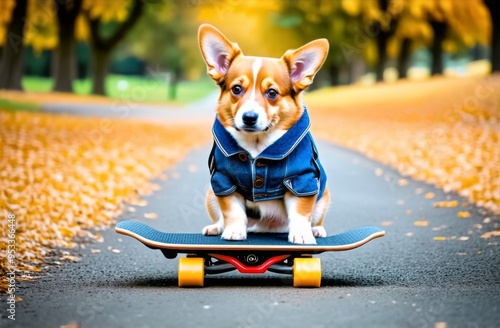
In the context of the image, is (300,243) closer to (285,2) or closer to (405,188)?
(405,188)

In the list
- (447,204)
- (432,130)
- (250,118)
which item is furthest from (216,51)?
(432,130)

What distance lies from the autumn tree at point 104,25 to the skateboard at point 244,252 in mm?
27547

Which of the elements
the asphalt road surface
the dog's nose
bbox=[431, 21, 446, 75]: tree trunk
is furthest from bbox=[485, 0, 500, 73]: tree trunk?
the dog's nose

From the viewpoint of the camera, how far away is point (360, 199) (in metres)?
10.6

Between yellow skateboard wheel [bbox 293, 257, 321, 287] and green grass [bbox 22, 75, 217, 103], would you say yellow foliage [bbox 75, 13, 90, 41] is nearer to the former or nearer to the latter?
green grass [bbox 22, 75, 217, 103]

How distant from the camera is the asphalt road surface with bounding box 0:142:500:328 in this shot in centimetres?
434

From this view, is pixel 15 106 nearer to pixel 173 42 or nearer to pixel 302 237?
pixel 302 237

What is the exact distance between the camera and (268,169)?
546cm

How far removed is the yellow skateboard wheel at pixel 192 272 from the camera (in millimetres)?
5320

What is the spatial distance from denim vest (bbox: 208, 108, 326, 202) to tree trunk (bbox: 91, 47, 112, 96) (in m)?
36.0

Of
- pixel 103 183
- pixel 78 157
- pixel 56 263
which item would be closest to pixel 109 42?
pixel 78 157

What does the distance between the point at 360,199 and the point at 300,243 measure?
534 centimetres

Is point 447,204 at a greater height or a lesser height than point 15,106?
lesser

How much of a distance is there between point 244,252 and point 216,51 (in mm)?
1477
